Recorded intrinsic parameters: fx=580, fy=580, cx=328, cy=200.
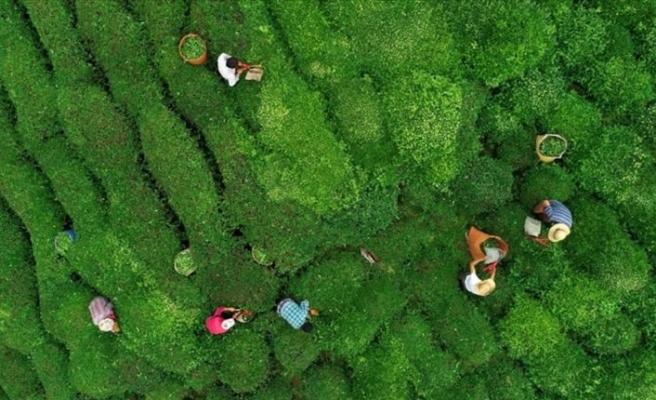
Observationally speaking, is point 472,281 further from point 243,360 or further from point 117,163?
point 117,163

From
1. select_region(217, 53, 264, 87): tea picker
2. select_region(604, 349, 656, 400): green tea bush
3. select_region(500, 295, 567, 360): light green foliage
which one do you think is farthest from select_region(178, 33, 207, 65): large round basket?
select_region(604, 349, 656, 400): green tea bush

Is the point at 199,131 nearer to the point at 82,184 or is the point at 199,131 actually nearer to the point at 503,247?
the point at 82,184

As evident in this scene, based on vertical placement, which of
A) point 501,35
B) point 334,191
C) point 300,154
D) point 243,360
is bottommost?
point 243,360

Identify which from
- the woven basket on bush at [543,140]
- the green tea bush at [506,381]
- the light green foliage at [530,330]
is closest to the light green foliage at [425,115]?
the woven basket on bush at [543,140]

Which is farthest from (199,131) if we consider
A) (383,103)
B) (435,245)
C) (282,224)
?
→ (435,245)

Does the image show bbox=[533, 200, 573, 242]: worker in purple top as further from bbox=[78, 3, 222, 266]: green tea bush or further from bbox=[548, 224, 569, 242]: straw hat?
bbox=[78, 3, 222, 266]: green tea bush

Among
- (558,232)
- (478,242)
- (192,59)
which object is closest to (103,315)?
(192,59)
